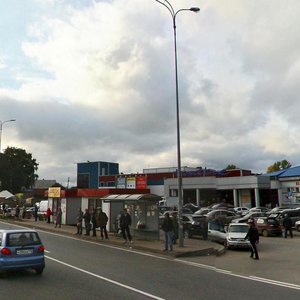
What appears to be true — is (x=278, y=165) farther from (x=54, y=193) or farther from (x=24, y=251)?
(x=24, y=251)

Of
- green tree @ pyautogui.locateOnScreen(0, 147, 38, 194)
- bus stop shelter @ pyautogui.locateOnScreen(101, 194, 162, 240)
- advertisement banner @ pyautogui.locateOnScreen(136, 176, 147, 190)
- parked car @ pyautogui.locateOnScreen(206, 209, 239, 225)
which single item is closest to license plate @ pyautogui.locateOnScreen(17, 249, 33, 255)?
bus stop shelter @ pyautogui.locateOnScreen(101, 194, 162, 240)

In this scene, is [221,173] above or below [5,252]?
above

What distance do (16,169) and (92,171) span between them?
1879 centimetres

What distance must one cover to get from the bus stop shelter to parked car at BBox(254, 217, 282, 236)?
31.2 feet

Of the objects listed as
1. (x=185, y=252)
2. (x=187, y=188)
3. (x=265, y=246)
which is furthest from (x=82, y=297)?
(x=187, y=188)

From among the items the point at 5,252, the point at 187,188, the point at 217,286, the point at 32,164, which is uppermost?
the point at 32,164

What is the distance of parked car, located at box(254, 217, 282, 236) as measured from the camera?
31484 millimetres

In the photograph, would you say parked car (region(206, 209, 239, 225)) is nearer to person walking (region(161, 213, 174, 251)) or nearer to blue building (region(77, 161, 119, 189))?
person walking (region(161, 213, 174, 251))

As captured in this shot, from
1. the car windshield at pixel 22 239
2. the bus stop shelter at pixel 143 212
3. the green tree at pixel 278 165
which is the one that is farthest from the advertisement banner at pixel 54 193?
the green tree at pixel 278 165

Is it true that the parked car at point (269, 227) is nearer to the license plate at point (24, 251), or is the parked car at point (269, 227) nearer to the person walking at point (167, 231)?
the person walking at point (167, 231)

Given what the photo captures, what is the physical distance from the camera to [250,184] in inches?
2377

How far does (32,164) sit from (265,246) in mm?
95121

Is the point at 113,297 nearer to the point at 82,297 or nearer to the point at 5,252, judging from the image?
the point at 82,297

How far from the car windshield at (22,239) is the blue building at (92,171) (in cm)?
8724
